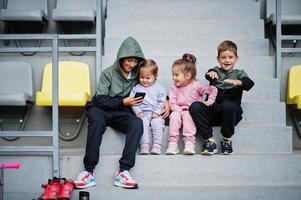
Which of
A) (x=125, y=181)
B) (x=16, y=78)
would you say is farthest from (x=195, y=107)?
(x=16, y=78)

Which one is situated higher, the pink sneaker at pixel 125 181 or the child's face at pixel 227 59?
the child's face at pixel 227 59

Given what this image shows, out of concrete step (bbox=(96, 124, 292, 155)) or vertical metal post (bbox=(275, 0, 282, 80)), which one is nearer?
concrete step (bbox=(96, 124, 292, 155))

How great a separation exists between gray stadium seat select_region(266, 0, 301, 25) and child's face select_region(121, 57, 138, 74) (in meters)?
1.68

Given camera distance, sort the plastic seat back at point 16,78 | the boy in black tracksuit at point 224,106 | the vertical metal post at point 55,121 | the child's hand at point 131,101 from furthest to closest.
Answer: the plastic seat back at point 16,78, the child's hand at point 131,101, the boy in black tracksuit at point 224,106, the vertical metal post at point 55,121

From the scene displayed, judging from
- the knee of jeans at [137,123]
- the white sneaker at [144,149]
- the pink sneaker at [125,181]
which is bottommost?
the pink sneaker at [125,181]

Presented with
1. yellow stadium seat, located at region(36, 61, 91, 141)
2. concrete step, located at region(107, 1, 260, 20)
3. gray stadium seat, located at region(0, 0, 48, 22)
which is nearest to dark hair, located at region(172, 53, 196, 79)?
yellow stadium seat, located at region(36, 61, 91, 141)

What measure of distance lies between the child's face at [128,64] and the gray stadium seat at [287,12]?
1.68 meters

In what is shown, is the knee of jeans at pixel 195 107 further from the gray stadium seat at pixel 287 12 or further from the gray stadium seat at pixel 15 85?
the gray stadium seat at pixel 287 12

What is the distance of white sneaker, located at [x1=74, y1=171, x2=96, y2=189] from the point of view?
10.3ft

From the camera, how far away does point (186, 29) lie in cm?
459

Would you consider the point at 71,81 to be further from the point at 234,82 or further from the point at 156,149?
the point at 234,82

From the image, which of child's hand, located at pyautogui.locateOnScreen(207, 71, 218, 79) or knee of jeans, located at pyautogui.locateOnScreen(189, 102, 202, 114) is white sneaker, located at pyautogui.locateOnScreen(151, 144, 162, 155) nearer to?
knee of jeans, located at pyautogui.locateOnScreen(189, 102, 202, 114)

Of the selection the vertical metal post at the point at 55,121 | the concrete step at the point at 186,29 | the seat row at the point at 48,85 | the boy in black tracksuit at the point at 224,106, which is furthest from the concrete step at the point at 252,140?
the concrete step at the point at 186,29

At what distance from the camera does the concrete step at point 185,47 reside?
441cm
